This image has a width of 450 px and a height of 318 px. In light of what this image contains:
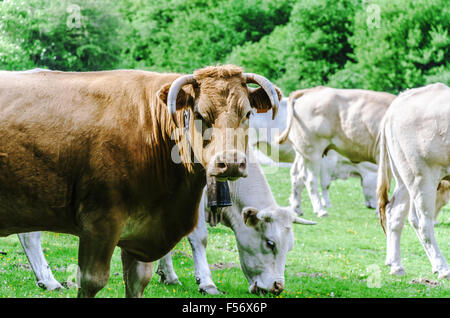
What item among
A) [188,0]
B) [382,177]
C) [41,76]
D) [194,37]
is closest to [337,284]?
[382,177]

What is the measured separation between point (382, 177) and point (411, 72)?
67.6 ft

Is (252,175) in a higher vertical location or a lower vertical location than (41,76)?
lower

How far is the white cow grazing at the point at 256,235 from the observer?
709 centimetres

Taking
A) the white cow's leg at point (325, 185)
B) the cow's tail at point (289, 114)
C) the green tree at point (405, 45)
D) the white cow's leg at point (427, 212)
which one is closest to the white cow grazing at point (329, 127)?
the cow's tail at point (289, 114)

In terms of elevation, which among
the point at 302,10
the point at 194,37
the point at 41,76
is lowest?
the point at 194,37

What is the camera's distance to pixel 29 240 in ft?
22.7

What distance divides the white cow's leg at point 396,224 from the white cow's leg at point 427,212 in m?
0.52

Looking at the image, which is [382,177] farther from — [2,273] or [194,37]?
[194,37]

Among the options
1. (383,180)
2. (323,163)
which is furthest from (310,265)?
(323,163)

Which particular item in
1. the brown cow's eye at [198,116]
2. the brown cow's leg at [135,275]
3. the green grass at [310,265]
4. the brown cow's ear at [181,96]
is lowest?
the green grass at [310,265]

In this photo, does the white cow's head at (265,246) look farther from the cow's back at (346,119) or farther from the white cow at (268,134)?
the white cow at (268,134)

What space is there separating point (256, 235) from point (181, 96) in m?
3.15

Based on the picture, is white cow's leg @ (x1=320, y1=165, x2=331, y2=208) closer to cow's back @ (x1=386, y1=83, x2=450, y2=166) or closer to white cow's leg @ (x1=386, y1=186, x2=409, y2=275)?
white cow's leg @ (x1=386, y1=186, x2=409, y2=275)

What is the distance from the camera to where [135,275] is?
16.9 feet
